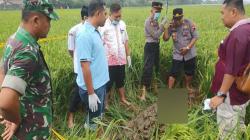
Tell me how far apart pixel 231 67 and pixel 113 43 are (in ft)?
8.03

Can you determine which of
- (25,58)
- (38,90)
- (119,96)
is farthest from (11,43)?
(119,96)

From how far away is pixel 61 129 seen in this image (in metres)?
4.93

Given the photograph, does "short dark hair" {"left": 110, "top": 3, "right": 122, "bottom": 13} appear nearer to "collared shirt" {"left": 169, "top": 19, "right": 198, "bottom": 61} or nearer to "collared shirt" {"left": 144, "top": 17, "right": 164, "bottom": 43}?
"collared shirt" {"left": 144, "top": 17, "right": 164, "bottom": 43}

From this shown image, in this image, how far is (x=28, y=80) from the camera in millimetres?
2398

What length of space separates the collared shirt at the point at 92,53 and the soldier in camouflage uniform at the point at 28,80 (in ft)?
4.51

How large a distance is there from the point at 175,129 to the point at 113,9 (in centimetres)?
261

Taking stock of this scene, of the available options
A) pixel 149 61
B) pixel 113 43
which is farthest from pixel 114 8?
pixel 149 61

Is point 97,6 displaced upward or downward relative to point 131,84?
upward

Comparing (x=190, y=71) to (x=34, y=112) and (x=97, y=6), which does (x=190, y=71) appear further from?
(x=34, y=112)

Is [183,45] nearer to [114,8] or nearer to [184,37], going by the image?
[184,37]

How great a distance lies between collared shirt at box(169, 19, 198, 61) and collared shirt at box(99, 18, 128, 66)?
2.94ft

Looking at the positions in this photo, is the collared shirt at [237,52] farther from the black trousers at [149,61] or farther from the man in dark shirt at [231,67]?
the black trousers at [149,61]

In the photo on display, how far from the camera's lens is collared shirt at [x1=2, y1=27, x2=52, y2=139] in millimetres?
2314

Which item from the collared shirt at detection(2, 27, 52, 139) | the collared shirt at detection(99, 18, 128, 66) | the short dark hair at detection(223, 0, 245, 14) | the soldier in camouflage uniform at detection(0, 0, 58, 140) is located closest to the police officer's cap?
the soldier in camouflage uniform at detection(0, 0, 58, 140)
